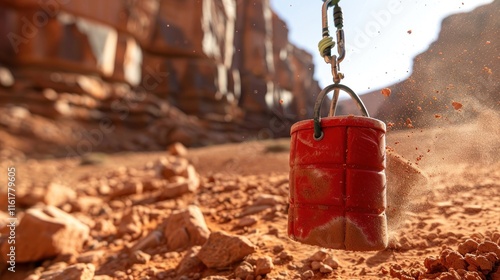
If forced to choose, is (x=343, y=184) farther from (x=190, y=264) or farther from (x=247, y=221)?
(x=247, y=221)

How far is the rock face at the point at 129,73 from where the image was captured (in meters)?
15.0

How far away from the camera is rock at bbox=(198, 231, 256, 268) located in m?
2.33

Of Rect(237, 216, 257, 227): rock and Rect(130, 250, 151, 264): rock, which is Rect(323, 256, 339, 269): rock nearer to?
Rect(237, 216, 257, 227): rock

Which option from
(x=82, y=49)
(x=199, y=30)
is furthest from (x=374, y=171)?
(x=199, y=30)

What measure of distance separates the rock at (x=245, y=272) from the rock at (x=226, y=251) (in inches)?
6.2

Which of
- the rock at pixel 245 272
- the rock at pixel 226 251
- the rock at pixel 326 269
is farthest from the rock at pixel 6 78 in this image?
the rock at pixel 326 269

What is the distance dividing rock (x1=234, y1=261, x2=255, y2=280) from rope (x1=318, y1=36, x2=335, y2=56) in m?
1.37

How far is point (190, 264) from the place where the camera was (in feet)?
8.02

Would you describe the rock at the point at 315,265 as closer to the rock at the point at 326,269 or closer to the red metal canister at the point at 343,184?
the rock at the point at 326,269

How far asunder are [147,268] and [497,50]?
3416 mm

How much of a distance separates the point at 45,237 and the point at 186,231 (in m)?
1.36

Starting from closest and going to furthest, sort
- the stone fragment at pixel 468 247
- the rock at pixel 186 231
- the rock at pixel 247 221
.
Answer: the stone fragment at pixel 468 247 < the rock at pixel 186 231 < the rock at pixel 247 221

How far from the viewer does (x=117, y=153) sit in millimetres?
14836

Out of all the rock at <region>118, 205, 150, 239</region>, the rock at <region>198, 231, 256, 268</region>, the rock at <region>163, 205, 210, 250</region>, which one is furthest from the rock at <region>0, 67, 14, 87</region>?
the rock at <region>198, 231, 256, 268</region>
